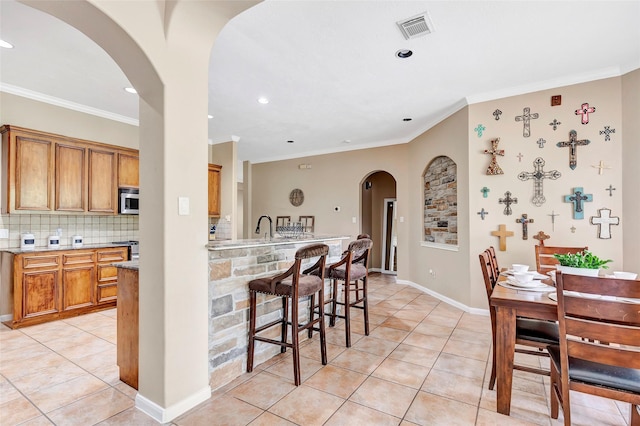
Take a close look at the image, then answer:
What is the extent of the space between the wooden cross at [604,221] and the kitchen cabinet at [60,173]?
19.7 feet

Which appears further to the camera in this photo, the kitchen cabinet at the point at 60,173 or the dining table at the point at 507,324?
the kitchen cabinet at the point at 60,173

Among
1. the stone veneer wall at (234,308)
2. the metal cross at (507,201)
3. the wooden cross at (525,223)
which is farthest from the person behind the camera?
the metal cross at (507,201)

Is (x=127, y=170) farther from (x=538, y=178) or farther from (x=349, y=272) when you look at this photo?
(x=538, y=178)

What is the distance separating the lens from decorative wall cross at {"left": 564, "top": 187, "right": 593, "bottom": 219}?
3.46m

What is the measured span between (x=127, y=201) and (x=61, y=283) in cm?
132

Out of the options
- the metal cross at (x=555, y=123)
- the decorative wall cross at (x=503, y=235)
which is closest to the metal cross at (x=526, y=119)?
the metal cross at (x=555, y=123)

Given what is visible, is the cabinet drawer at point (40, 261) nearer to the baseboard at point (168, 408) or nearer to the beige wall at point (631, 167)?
the baseboard at point (168, 408)

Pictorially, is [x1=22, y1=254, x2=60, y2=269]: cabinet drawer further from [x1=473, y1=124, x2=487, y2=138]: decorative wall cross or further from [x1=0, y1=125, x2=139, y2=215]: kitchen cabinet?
[x1=473, y1=124, x2=487, y2=138]: decorative wall cross

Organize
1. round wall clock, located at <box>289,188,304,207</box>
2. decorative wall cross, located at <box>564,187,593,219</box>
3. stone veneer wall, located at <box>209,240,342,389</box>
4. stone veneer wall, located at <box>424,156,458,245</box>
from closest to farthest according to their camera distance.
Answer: stone veneer wall, located at <box>209,240,342,389</box>
decorative wall cross, located at <box>564,187,593,219</box>
stone veneer wall, located at <box>424,156,458,245</box>
round wall clock, located at <box>289,188,304,207</box>

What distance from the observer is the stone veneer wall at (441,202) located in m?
4.66

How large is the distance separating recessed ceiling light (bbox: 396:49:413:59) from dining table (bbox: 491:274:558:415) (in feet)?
7.40

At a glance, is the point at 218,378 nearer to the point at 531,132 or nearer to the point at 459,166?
the point at 459,166

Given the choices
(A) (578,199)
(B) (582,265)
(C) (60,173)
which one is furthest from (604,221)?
(C) (60,173)

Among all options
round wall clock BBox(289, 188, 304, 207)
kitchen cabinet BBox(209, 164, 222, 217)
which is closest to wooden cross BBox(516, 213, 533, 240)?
round wall clock BBox(289, 188, 304, 207)
